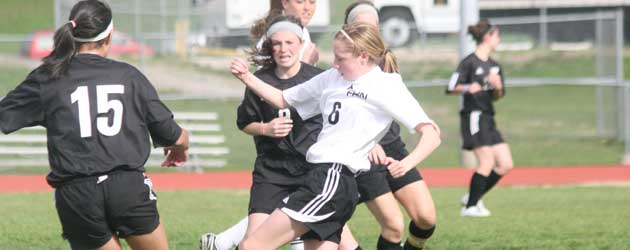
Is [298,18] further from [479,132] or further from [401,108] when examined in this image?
[479,132]

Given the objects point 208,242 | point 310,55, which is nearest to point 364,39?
point 310,55

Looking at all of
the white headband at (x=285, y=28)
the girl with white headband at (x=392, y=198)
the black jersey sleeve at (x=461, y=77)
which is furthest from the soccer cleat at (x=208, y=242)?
the black jersey sleeve at (x=461, y=77)

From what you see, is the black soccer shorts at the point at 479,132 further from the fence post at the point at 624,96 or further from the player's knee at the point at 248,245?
the fence post at the point at 624,96

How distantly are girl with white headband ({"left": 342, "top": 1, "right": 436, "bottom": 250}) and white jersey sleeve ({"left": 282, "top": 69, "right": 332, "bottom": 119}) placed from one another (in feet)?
2.09

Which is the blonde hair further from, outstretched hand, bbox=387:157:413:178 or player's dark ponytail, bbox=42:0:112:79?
player's dark ponytail, bbox=42:0:112:79

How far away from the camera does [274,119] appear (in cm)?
664

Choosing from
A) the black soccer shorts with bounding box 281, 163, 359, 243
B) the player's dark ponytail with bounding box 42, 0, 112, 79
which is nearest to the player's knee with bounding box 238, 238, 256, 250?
the black soccer shorts with bounding box 281, 163, 359, 243

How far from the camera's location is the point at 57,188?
5.55 metres

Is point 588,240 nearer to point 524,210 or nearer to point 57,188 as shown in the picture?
Result: point 524,210

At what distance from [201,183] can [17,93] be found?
36.1ft

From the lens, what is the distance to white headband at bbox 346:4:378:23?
754cm

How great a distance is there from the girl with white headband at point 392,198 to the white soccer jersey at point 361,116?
0.95 metres

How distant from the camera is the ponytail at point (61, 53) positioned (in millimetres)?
5492

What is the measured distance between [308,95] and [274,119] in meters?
0.38
